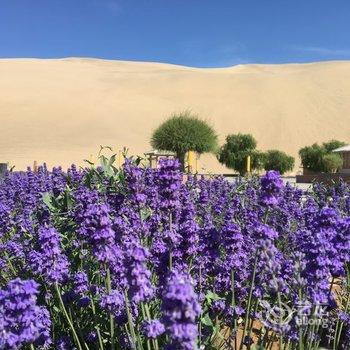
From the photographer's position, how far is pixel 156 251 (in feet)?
12.0

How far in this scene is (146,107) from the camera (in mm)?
78875

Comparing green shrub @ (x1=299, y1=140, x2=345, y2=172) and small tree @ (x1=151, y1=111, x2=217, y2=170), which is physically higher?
small tree @ (x1=151, y1=111, x2=217, y2=170)

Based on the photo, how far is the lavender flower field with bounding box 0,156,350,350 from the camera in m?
2.46

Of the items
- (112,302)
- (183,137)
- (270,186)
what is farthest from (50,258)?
(183,137)

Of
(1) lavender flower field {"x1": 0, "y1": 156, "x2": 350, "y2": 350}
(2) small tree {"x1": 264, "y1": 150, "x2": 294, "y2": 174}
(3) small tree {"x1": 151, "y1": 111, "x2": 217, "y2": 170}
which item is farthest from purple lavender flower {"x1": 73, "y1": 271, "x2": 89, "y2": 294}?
(2) small tree {"x1": 264, "y1": 150, "x2": 294, "y2": 174}

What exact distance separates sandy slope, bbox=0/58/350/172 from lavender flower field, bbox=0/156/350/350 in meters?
47.9

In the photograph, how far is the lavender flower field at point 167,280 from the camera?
2465 millimetres

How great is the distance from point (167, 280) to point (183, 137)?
104 feet

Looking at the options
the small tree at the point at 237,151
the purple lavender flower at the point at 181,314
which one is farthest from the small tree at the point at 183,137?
the purple lavender flower at the point at 181,314

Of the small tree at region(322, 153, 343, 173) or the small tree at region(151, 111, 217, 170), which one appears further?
the small tree at region(322, 153, 343, 173)

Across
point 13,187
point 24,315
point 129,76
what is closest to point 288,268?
point 24,315

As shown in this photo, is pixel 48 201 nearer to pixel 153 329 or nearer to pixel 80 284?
pixel 80 284

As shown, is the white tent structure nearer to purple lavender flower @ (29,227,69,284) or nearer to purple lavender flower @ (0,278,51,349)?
purple lavender flower @ (29,227,69,284)

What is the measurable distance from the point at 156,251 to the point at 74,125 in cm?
6699
